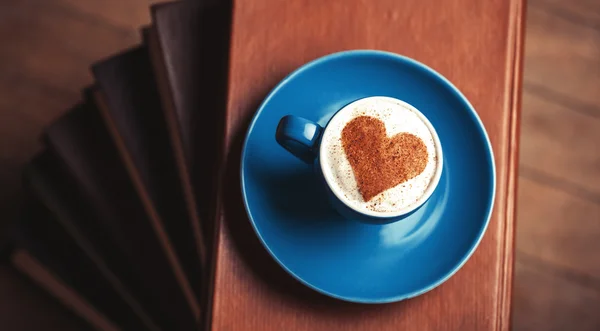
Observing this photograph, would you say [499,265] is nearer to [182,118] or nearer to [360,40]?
[360,40]

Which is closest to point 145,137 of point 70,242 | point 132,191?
point 132,191

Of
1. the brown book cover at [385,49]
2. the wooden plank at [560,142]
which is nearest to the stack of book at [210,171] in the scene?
the brown book cover at [385,49]

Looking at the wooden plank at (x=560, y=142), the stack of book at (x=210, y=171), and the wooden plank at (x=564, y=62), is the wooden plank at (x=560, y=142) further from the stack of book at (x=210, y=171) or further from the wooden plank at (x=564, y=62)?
the stack of book at (x=210, y=171)

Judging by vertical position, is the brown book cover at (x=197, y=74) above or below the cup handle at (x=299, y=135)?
below

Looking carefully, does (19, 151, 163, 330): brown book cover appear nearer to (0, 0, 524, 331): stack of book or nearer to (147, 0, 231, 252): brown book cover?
(0, 0, 524, 331): stack of book

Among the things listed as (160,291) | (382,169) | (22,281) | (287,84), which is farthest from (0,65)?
(382,169)

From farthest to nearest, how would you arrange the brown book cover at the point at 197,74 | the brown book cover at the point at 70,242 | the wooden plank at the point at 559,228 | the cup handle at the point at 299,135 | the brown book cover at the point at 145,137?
1. the wooden plank at the point at 559,228
2. the brown book cover at the point at 70,242
3. the brown book cover at the point at 145,137
4. the brown book cover at the point at 197,74
5. the cup handle at the point at 299,135

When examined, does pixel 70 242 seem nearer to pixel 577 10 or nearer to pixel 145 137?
pixel 145 137
